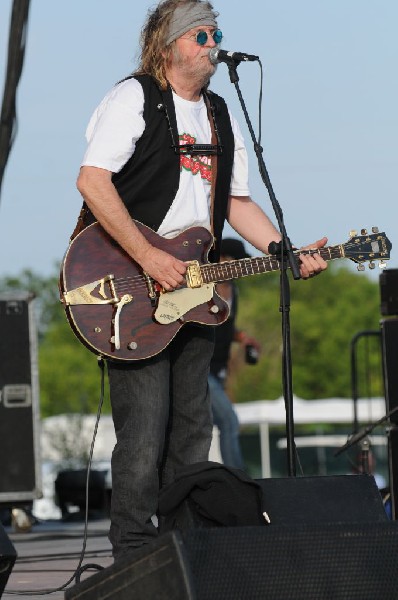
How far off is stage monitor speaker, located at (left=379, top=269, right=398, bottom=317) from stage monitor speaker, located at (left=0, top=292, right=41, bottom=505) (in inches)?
131

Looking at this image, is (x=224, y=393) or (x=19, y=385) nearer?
(x=224, y=393)

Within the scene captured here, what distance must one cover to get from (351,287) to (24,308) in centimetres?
6118

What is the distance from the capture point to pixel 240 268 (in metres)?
4.75

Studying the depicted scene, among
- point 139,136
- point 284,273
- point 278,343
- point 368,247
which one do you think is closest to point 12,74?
point 139,136

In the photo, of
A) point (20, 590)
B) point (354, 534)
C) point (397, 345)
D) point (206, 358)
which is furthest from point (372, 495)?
point (397, 345)

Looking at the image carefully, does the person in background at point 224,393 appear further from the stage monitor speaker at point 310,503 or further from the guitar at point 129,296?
the stage monitor speaker at point 310,503

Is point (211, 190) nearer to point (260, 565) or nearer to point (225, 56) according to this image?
point (225, 56)

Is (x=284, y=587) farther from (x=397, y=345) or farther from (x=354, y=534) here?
(x=397, y=345)

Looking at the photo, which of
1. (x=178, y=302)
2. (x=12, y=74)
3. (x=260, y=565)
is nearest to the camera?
(x=260, y=565)

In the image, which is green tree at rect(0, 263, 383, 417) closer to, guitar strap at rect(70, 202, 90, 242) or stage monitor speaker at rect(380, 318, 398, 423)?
stage monitor speaker at rect(380, 318, 398, 423)

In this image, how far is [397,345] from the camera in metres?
6.16

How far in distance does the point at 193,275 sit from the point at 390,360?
1.82m

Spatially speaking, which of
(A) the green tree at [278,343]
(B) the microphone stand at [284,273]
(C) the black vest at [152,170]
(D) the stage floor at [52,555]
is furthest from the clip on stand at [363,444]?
(A) the green tree at [278,343]

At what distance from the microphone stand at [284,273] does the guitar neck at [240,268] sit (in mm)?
64
